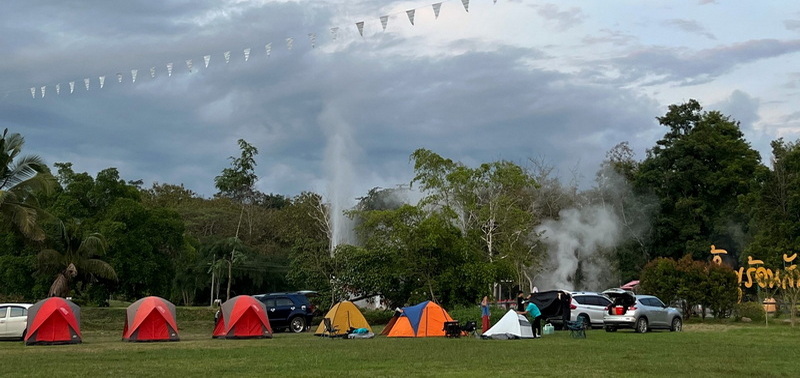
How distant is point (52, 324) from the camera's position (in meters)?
26.2

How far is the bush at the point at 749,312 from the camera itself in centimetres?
4044

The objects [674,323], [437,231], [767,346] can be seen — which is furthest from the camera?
[437,231]

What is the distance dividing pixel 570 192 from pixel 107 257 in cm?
3534

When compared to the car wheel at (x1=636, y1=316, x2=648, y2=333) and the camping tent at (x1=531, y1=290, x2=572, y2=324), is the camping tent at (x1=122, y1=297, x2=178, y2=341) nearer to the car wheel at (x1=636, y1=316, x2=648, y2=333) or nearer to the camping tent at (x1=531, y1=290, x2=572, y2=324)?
the camping tent at (x1=531, y1=290, x2=572, y2=324)

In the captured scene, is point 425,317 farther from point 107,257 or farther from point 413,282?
point 107,257

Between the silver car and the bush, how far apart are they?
8975mm

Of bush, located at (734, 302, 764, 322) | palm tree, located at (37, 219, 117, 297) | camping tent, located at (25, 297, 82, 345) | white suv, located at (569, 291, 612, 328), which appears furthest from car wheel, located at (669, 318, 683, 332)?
palm tree, located at (37, 219, 117, 297)

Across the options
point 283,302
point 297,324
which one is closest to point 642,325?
point 297,324

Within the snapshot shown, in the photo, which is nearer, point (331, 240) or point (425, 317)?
point (425, 317)

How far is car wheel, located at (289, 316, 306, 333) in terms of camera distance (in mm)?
35125

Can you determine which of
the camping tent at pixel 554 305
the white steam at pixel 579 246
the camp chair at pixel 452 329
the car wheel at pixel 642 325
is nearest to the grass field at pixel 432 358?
the camp chair at pixel 452 329

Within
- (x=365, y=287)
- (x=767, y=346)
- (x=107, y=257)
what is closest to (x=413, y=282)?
(x=365, y=287)

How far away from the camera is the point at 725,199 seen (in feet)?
204

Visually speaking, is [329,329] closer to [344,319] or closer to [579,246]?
[344,319]
